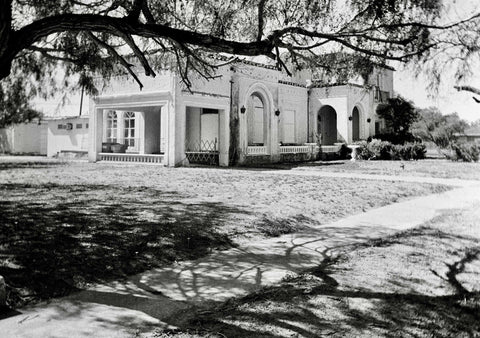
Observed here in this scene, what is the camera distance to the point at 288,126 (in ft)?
89.8

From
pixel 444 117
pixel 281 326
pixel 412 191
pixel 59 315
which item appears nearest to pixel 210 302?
pixel 281 326

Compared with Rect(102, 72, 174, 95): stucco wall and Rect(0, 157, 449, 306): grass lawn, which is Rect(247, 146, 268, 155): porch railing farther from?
Rect(0, 157, 449, 306): grass lawn

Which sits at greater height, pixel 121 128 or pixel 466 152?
pixel 121 128

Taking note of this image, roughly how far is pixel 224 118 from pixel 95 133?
6.95m

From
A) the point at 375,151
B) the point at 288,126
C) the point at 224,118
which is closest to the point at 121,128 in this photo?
the point at 224,118

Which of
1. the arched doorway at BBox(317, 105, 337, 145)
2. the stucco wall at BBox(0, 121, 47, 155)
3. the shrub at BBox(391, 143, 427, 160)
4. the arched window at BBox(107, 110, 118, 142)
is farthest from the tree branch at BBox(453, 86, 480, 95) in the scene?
the stucco wall at BBox(0, 121, 47, 155)

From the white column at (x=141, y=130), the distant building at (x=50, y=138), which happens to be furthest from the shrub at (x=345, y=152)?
the distant building at (x=50, y=138)

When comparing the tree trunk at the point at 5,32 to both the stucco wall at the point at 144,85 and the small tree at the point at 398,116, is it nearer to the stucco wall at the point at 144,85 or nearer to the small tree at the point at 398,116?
the stucco wall at the point at 144,85

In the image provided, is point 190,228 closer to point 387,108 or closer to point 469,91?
point 469,91

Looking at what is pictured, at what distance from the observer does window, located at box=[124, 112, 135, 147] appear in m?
25.9

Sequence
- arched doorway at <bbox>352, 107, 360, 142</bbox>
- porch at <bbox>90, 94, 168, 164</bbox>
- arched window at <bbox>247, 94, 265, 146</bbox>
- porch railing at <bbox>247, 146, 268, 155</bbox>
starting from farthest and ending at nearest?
arched doorway at <bbox>352, 107, 360, 142</bbox>, arched window at <bbox>247, 94, 265, 146</bbox>, porch railing at <bbox>247, 146, 268, 155</bbox>, porch at <bbox>90, 94, 168, 164</bbox>

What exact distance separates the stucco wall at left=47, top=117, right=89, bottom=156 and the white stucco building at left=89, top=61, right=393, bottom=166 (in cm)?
235

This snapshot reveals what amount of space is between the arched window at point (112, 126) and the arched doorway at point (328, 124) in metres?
13.3

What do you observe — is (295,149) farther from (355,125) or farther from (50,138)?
(50,138)
